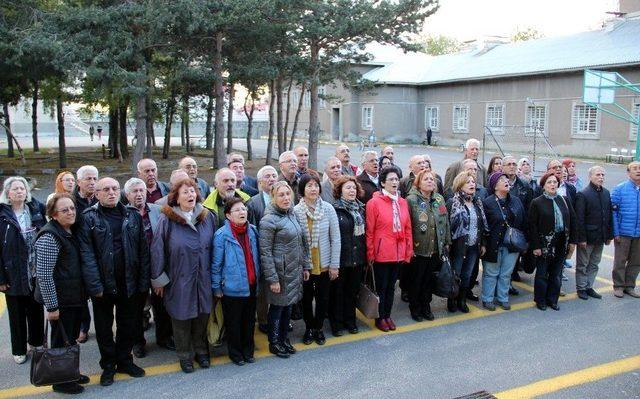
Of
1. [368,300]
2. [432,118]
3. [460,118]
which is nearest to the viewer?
[368,300]

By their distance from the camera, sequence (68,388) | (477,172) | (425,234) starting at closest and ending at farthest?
(68,388), (425,234), (477,172)

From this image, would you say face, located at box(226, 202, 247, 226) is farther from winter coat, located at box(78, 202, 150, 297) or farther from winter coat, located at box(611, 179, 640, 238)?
winter coat, located at box(611, 179, 640, 238)

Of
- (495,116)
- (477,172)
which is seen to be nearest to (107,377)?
(477,172)

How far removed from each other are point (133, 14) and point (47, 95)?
1095 cm

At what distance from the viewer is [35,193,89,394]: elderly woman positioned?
4406 millimetres

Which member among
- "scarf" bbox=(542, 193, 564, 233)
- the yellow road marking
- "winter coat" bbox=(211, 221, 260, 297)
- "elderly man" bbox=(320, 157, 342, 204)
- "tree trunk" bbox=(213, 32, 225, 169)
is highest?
"tree trunk" bbox=(213, 32, 225, 169)

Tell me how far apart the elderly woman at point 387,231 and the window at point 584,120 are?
28.0 m

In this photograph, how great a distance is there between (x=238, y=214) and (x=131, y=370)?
69.3 inches

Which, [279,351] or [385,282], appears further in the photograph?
[385,282]

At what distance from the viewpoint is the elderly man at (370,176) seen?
684 centimetres

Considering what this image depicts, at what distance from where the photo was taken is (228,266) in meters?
5.01

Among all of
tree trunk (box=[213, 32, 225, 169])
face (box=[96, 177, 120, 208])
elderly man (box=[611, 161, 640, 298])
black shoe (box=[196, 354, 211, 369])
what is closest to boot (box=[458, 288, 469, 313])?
elderly man (box=[611, 161, 640, 298])

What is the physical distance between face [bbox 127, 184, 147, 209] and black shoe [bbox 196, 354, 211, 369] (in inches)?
62.1

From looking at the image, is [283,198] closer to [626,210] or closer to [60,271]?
[60,271]
